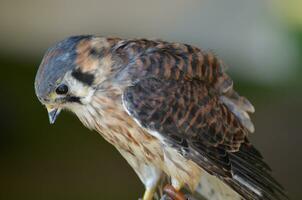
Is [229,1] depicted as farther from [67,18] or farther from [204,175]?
[204,175]

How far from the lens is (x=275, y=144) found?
5434mm

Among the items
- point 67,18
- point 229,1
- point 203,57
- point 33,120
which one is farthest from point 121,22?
point 203,57

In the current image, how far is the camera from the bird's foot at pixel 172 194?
2740mm

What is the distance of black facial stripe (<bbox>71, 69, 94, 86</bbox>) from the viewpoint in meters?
2.68

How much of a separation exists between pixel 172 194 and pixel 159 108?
332 mm

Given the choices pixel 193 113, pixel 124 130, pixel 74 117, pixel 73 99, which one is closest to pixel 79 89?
pixel 73 99

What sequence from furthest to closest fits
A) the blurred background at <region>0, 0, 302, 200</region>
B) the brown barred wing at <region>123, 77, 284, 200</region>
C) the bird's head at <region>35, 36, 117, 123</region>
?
the blurred background at <region>0, 0, 302, 200</region> → the brown barred wing at <region>123, 77, 284, 200</region> → the bird's head at <region>35, 36, 117, 123</region>

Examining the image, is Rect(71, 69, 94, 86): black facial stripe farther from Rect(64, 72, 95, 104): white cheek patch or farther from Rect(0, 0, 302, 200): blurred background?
Rect(0, 0, 302, 200): blurred background

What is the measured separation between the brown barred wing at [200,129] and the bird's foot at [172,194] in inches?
5.5

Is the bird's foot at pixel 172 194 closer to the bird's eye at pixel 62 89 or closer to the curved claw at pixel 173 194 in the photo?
the curved claw at pixel 173 194

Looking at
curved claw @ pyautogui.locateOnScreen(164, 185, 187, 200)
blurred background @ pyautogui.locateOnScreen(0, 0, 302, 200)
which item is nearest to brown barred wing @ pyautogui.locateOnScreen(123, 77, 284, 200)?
curved claw @ pyautogui.locateOnScreen(164, 185, 187, 200)

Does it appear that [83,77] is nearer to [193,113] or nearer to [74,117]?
[193,113]

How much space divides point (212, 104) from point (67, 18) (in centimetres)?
409

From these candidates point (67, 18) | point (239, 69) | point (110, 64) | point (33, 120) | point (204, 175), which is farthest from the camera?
point (67, 18)
